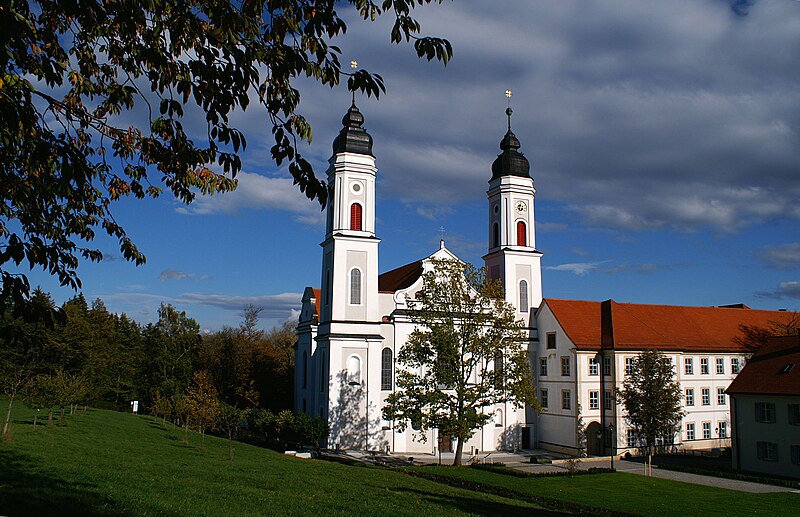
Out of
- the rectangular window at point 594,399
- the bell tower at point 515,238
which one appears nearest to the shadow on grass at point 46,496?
the rectangular window at point 594,399

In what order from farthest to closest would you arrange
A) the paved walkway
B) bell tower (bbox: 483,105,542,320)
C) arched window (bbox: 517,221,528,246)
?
arched window (bbox: 517,221,528,246), bell tower (bbox: 483,105,542,320), the paved walkway

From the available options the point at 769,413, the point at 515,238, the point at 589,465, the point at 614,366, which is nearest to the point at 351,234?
the point at 515,238

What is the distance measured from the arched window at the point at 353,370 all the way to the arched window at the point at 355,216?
8.41m

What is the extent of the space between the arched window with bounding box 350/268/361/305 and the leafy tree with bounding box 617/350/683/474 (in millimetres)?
17192

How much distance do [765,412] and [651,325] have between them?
461 inches

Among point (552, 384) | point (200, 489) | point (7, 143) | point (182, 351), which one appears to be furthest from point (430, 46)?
point (182, 351)

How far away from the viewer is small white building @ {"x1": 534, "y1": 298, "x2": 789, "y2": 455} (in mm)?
42219

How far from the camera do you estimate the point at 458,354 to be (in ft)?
117

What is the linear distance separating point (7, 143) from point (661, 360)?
1527 inches

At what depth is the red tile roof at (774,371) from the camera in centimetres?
3488

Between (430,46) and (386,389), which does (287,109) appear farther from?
(386,389)

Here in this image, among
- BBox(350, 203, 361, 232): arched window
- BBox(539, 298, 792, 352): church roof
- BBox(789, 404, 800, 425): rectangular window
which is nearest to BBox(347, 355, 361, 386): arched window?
BBox(350, 203, 361, 232): arched window

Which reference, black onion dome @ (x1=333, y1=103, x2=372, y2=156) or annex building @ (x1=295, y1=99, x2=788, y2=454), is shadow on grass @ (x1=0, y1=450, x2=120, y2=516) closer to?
annex building @ (x1=295, y1=99, x2=788, y2=454)

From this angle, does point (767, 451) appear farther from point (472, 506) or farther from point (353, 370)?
point (472, 506)
